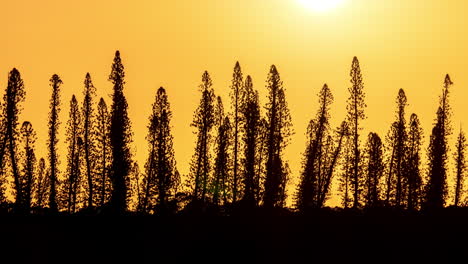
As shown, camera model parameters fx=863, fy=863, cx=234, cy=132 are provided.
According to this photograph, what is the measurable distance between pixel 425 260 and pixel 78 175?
49.1 m

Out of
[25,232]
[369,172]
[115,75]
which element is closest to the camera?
[25,232]

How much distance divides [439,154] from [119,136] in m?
30.9

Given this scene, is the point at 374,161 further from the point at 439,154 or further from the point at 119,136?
the point at 119,136

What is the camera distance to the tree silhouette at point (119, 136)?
7444 centimetres

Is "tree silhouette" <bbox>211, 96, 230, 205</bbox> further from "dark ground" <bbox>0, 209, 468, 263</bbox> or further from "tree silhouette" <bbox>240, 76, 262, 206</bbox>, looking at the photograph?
"dark ground" <bbox>0, 209, 468, 263</bbox>

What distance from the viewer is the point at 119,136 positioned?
250 ft

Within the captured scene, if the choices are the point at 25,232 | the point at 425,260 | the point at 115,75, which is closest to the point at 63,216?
the point at 25,232

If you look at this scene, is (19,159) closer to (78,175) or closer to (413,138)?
(78,175)

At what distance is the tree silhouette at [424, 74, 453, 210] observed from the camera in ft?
269

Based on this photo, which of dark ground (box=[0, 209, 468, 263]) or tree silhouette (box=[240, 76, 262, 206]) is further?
tree silhouette (box=[240, 76, 262, 206])

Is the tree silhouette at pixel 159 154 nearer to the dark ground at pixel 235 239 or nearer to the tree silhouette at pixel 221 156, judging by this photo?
the tree silhouette at pixel 221 156

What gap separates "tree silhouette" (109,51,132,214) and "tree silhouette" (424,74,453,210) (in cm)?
2875

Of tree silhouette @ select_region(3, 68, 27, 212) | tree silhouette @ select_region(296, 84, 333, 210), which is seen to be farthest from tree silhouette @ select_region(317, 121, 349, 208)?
tree silhouette @ select_region(3, 68, 27, 212)

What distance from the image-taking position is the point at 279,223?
156ft
